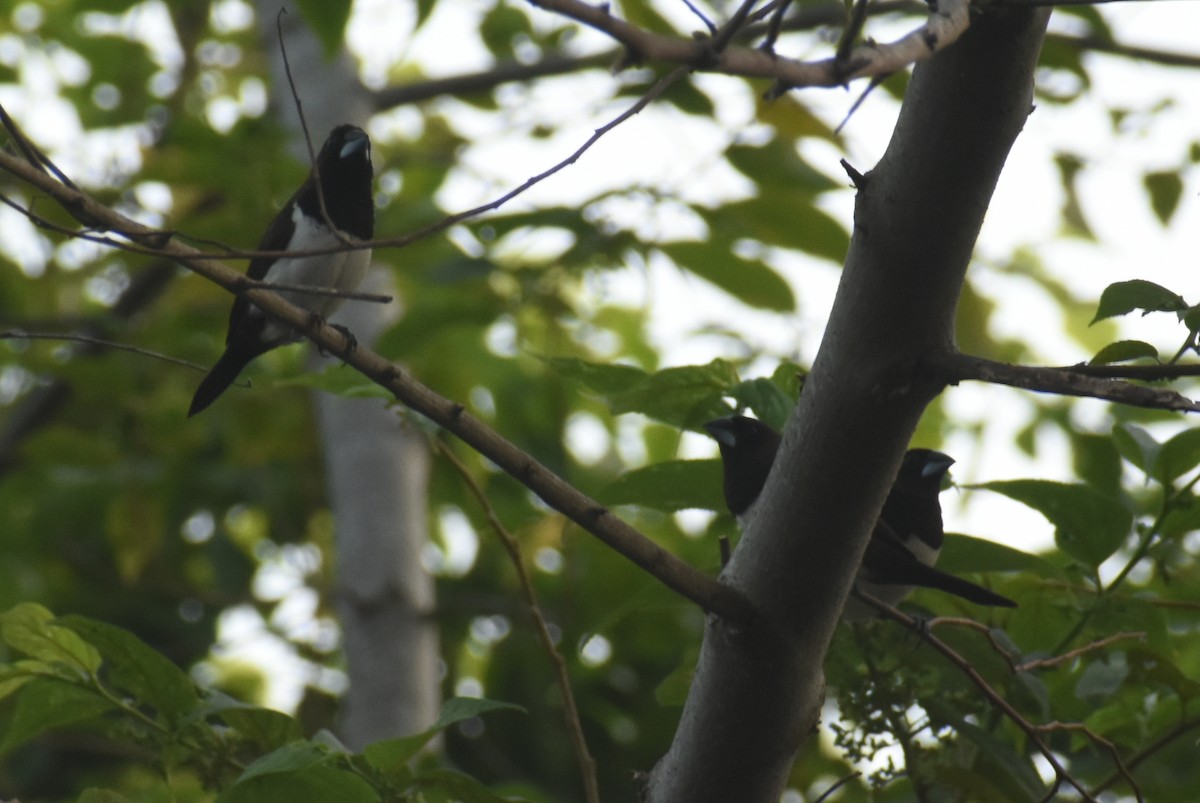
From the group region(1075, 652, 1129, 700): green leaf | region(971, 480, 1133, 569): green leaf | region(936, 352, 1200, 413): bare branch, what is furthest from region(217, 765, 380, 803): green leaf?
region(1075, 652, 1129, 700): green leaf

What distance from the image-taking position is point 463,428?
1.63 m

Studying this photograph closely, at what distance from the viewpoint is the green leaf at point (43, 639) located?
2.00 metres

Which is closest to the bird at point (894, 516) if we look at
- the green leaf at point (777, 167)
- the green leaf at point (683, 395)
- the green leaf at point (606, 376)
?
the green leaf at point (683, 395)

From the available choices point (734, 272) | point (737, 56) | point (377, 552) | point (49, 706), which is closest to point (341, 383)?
point (49, 706)

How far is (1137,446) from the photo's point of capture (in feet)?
7.54

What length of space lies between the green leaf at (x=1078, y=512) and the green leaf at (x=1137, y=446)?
0.30ft

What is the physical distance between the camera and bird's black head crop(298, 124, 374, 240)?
146 inches

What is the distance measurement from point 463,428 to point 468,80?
337 centimetres

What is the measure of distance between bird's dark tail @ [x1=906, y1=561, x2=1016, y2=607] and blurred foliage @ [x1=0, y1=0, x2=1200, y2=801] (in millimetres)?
50

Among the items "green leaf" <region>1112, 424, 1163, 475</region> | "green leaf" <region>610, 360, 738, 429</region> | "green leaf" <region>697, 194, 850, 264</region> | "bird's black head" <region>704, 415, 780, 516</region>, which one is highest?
"green leaf" <region>697, 194, 850, 264</region>

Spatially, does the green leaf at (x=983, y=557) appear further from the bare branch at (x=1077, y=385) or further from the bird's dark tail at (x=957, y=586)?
the bare branch at (x=1077, y=385)

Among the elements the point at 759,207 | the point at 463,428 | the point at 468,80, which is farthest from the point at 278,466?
the point at 463,428

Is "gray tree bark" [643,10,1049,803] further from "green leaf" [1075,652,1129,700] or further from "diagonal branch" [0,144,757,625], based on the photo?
"green leaf" [1075,652,1129,700]

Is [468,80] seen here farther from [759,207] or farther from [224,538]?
[224,538]
